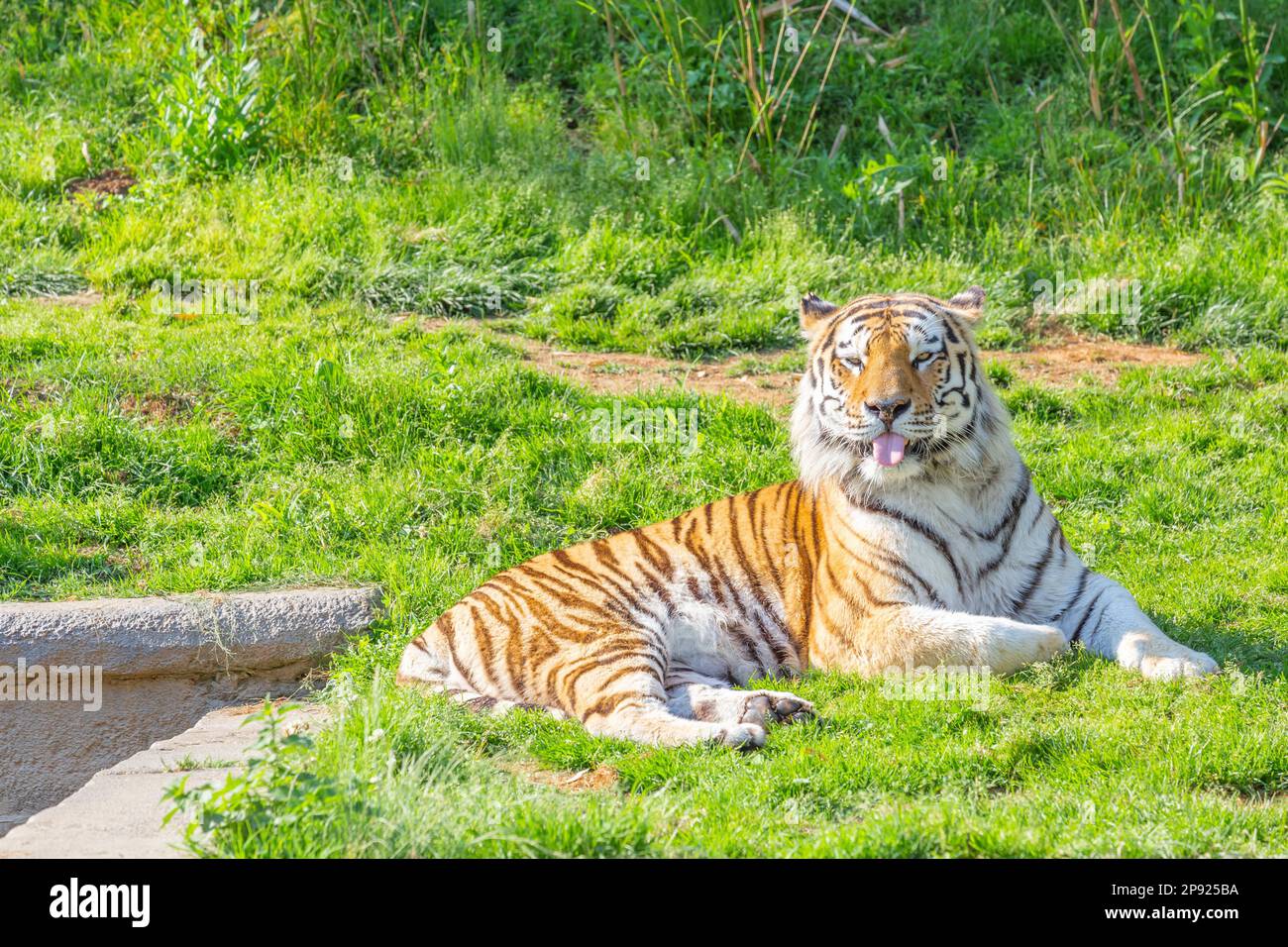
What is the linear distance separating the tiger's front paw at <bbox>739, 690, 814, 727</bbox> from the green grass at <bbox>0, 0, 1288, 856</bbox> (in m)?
0.11

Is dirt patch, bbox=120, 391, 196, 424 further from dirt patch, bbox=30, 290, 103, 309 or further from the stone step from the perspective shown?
the stone step

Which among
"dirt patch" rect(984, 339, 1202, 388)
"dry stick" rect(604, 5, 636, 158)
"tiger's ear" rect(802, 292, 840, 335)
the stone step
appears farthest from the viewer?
"dry stick" rect(604, 5, 636, 158)

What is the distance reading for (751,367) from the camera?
29.4 feet

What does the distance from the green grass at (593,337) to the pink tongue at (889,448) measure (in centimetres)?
84

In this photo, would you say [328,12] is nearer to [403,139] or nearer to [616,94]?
[403,139]

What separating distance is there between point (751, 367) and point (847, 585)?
3.29 meters

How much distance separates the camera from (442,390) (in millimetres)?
8109

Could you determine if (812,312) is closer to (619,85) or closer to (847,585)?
(847,585)

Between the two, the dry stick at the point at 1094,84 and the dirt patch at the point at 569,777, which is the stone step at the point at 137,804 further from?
the dry stick at the point at 1094,84

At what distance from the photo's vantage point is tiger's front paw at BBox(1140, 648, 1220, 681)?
5.36 meters

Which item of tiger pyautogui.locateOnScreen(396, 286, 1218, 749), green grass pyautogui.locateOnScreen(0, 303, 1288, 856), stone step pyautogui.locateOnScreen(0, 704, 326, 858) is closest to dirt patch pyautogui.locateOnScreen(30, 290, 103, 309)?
green grass pyautogui.locateOnScreen(0, 303, 1288, 856)

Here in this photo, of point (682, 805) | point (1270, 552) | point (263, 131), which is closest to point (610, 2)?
point (263, 131)

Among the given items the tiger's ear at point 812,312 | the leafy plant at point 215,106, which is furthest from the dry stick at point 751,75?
the tiger's ear at point 812,312

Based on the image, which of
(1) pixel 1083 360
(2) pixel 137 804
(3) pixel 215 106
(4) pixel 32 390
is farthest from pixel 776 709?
(3) pixel 215 106
